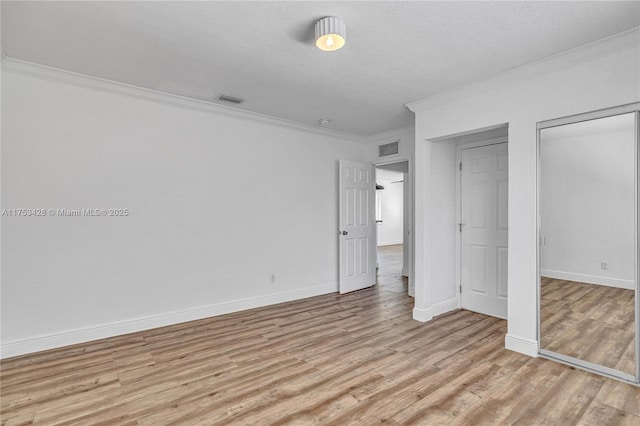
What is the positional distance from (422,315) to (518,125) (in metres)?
2.34

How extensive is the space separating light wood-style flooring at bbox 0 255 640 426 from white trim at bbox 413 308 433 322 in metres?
0.18

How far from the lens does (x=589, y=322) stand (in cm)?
279

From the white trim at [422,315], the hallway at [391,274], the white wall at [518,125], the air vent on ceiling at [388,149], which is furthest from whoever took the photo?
the hallway at [391,274]

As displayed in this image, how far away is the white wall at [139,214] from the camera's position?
9.56 ft

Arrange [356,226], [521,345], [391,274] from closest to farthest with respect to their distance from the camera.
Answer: [521,345], [356,226], [391,274]

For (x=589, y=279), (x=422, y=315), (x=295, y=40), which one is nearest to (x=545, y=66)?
(x=589, y=279)

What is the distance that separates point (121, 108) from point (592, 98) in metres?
4.47

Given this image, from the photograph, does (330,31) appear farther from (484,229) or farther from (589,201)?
(484,229)

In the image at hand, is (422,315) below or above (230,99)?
below

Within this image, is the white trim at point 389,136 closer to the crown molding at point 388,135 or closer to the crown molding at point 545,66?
the crown molding at point 388,135

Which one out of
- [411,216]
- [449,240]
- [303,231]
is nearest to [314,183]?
[303,231]

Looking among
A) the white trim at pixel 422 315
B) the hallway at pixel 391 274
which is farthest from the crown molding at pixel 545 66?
the hallway at pixel 391 274

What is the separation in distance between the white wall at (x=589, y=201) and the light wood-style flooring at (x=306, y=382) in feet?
2.93

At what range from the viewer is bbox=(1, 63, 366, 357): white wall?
291 cm
